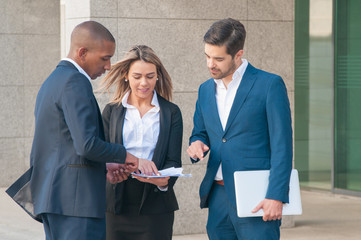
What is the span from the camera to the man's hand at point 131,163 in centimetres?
359

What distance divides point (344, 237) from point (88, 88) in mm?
4681

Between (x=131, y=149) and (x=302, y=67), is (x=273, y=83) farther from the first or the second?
(x=302, y=67)

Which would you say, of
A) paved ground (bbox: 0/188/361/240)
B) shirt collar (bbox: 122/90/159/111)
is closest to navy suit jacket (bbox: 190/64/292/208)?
shirt collar (bbox: 122/90/159/111)

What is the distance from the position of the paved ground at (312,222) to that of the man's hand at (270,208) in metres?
3.46

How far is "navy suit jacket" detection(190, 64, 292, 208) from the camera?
11.5 feet

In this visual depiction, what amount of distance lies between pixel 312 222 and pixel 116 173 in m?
4.67

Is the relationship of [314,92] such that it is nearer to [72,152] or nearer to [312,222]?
[312,222]

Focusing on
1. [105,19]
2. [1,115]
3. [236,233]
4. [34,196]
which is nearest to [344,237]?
[105,19]

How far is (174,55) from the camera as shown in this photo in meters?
6.95

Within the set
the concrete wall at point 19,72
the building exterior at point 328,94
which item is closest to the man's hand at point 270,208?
the building exterior at point 328,94

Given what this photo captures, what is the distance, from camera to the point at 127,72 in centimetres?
412

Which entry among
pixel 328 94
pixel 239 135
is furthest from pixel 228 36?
pixel 328 94

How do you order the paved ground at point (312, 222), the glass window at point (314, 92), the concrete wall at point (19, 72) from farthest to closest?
the concrete wall at point (19, 72)
the glass window at point (314, 92)
the paved ground at point (312, 222)

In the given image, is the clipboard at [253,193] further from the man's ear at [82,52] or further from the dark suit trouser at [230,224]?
the man's ear at [82,52]
